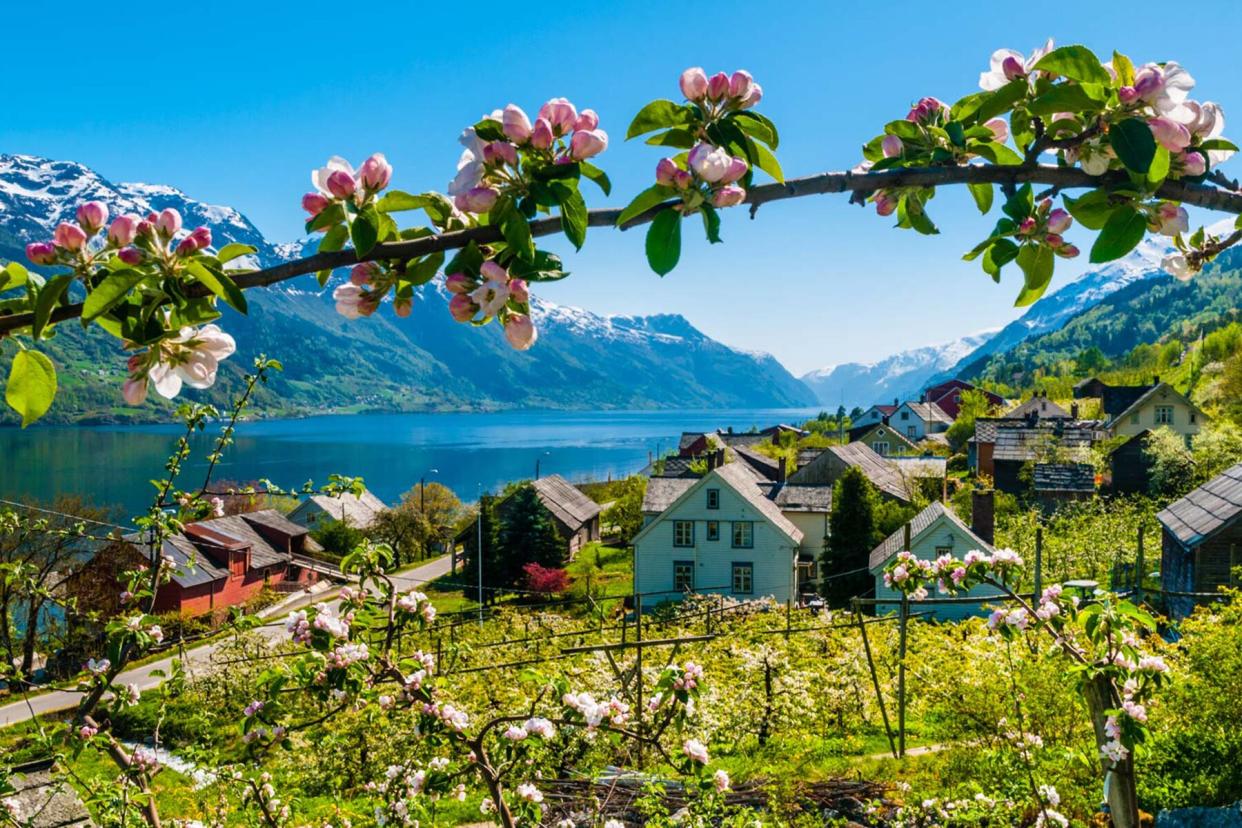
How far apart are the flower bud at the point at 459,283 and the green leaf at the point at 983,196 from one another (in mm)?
847

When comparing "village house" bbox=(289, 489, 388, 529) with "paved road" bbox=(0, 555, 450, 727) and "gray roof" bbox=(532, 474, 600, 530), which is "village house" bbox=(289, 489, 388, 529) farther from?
"paved road" bbox=(0, 555, 450, 727)

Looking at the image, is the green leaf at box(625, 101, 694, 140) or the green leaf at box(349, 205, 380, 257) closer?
the green leaf at box(349, 205, 380, 257)

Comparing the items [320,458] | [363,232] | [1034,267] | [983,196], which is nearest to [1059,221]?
[1034,267]

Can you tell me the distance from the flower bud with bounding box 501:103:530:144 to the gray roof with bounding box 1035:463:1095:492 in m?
31.6

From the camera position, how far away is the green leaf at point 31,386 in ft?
2.68

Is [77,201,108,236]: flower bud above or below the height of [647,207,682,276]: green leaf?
above

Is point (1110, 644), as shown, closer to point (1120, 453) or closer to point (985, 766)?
point (985, 766)

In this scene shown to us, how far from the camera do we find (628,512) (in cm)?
3888

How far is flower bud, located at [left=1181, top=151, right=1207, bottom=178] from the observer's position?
99 cm

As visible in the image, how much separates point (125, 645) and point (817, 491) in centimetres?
2931

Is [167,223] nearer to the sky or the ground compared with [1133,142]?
nearer to the ground

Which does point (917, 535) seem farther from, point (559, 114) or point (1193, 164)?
point (559, 114)

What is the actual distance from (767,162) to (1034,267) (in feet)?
1.55

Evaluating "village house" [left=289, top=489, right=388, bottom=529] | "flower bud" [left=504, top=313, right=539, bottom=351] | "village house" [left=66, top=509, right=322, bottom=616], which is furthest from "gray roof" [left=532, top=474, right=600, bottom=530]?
"flower bud" [left=504, top=313, right=539, bottom=351]
